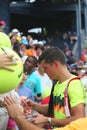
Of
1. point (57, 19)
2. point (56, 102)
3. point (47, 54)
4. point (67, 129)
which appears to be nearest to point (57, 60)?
point (47, 54)

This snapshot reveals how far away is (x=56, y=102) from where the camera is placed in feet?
14.2

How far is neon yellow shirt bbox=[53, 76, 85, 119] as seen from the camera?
409 cm

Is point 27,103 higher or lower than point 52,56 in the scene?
lower

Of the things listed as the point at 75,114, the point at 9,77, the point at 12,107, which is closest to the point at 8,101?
the point at 12,107

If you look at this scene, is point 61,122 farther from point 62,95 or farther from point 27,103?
point 27,103

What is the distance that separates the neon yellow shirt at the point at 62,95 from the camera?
4.09m

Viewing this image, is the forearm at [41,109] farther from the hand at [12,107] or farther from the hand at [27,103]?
the hand at [12,107]

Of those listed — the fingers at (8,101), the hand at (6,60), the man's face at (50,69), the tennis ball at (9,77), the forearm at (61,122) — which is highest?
the hand at (6,60)

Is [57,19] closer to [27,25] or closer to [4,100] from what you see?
[27,25]

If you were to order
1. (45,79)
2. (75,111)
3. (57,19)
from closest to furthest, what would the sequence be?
(75,111) → (45,79) → (57,19)

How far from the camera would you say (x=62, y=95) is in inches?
167

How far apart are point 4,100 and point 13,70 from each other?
0.35 metres

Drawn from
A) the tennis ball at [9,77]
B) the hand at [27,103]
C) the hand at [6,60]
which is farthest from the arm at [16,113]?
the hand at [27,103]

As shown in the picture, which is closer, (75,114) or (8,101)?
(8,101)
